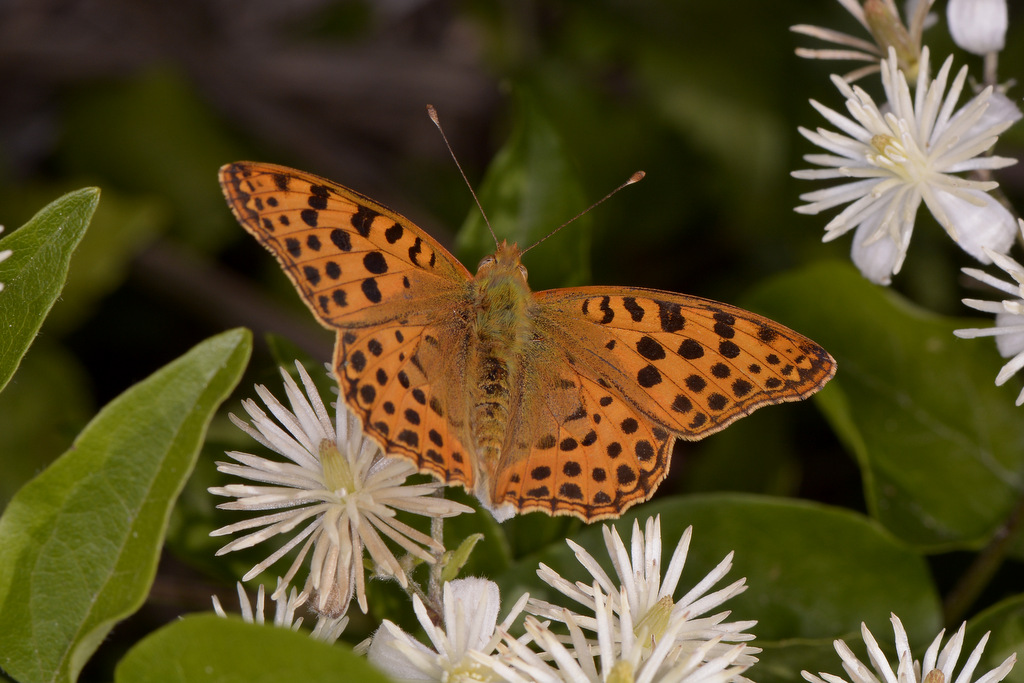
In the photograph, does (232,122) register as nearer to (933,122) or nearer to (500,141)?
(500,141)

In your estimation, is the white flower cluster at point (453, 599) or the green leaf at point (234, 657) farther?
the white flower cluster at point (453, 599)

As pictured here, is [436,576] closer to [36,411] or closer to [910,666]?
[910,666]

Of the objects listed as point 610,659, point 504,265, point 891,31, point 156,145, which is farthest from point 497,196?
point 156,145

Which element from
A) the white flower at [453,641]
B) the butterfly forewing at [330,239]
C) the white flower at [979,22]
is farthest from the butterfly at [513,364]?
the white flower at [979,22]

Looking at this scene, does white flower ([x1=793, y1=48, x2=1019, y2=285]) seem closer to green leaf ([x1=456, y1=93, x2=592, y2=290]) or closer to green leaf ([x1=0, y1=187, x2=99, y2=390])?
green leaf ([x1=456, y1=93, x2=592, y2=290])

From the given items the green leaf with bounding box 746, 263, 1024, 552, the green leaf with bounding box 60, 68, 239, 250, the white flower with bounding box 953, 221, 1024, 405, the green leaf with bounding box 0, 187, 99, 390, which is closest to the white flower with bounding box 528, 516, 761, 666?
the white flower with bounding box 953, 221, 1024, 405

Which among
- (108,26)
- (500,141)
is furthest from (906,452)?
(108,26)

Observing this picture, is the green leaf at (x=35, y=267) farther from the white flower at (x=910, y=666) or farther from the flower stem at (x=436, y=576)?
the white flower at (x=910, y=666)
